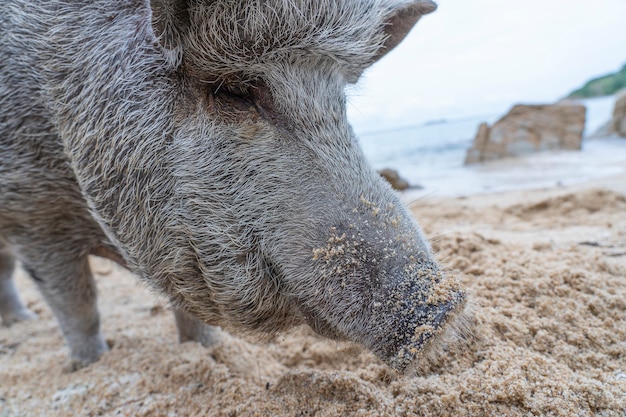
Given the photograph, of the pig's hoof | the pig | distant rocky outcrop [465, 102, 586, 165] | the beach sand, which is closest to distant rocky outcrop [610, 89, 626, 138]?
distant rocky outcrop [465, 102, 586, 165]

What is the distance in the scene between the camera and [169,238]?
164 centimetres

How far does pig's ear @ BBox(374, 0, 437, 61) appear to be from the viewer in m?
2.07

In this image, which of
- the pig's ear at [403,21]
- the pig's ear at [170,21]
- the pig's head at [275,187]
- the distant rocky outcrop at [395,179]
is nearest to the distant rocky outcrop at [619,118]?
the distant rocky outcrop at [395,179]

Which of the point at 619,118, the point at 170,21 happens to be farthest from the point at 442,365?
the point at 619,118

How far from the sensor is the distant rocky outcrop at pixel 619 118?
550 inches

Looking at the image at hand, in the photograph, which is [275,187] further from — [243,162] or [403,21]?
[403,21]

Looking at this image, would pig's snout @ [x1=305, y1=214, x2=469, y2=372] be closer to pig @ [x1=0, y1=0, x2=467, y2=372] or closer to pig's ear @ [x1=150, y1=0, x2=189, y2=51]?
pig @ [x1=0, y1=0, x2=467, y2=372]

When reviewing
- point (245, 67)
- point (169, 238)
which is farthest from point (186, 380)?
point (245, 67)

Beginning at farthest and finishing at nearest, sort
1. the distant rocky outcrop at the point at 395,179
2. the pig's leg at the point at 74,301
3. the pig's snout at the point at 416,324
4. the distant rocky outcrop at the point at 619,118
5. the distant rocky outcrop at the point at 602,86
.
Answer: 1. the distant rocky outcrop at the point at 602,86
2. the distant rocky outcrop at the point at 619,118
3. the distant rocky outcrop at the point at 395,179
4. the pig's leg at the point at 74,301
5. the pig's snout at the point at 416,324

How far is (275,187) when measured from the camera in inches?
60.1

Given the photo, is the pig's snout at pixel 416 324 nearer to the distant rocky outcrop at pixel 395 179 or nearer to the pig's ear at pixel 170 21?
the pig's ear at pixel 170 21

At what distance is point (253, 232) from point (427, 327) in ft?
2.20

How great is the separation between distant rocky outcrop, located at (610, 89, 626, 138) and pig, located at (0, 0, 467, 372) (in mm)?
15530

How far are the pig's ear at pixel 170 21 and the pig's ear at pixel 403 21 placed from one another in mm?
909
